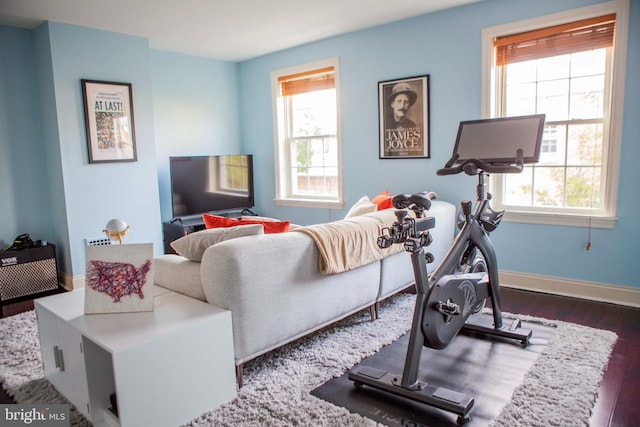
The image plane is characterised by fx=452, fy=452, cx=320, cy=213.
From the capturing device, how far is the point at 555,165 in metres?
3.68

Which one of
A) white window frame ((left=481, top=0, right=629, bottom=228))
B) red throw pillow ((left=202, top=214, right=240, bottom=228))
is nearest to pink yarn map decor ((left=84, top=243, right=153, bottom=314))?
red throw pillow ((left=202, top=214, right=240, bottom=228))

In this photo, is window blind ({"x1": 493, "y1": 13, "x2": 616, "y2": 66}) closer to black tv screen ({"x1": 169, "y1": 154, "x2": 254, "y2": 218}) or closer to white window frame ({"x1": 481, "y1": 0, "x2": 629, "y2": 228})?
white window frame ({"x1": 481, "y1": 0, "x2": 629, "y2": 228})

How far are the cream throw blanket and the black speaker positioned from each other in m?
2.85

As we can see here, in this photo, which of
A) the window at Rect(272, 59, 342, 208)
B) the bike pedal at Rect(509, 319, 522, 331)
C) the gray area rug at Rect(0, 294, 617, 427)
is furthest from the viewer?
the window at Rect(272, 59, 342, 208)

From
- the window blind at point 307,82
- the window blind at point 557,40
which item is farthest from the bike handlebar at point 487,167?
the window blind at point 307,82

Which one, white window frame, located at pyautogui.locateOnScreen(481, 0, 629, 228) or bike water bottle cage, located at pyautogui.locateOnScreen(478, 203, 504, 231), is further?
white window frame, located at pyautogui.locateOnScreen(481, 0, 629, 228)

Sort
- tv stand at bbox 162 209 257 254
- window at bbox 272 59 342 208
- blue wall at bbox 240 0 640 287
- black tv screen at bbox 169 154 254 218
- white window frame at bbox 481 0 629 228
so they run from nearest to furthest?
1. white window frame at bbox 481 0 629 228
2. blue wall at bbox 240 0 640 287
3. tv stand at bbox 162 209 257 254
4. black tv screen at bbox 169 154 254 218
5. window at bbox 272 59 342 208

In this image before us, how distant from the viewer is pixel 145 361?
184cm

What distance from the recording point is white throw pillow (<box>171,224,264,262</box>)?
2473 mm

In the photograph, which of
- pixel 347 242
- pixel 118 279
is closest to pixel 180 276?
pixel 118 279

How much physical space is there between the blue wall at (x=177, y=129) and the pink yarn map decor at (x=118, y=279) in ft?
7.93

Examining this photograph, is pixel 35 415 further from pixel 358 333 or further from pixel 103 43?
pixel 103 43

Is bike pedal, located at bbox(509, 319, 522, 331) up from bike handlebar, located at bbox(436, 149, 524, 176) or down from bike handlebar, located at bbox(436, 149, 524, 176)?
down

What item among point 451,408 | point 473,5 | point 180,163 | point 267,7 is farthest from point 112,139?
point 451,408
